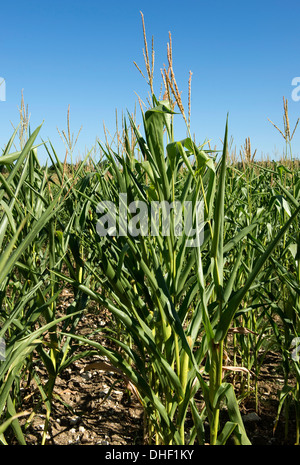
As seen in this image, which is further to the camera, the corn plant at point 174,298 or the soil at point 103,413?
the soil at point 103,413

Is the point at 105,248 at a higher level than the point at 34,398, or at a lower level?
higher

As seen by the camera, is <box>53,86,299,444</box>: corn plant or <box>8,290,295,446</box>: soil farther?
<box>8,290,295,446</box>: soil

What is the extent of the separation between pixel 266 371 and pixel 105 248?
1127mm

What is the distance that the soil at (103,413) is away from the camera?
4.38 feet

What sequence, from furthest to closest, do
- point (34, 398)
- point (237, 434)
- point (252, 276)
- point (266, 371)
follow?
point (266, 371), point (34, 398), point (237, 434), point (252, 276)

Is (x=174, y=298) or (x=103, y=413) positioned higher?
(x=174, y=298)

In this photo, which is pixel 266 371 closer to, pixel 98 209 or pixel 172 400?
pixel 172 400

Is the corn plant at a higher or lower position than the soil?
higher

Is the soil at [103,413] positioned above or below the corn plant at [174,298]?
below

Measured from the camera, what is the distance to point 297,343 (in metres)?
1.19

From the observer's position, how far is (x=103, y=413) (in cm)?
150

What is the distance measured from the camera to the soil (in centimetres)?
134

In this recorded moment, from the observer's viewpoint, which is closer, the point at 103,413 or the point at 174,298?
the point at 174,298
